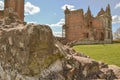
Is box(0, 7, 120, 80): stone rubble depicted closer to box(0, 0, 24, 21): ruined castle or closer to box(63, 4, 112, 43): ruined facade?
box(0, 0, 24, 21): ruined castle

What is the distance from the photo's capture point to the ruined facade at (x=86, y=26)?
2443 inches

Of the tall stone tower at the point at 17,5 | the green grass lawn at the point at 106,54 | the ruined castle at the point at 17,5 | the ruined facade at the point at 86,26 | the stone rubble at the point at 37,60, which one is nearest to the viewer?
the stone rubble at the point at 37,60

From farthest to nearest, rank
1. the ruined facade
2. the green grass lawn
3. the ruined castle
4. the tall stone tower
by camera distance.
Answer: the ruined facade → the tall stone tower → the ruined castle → the green grass lawn

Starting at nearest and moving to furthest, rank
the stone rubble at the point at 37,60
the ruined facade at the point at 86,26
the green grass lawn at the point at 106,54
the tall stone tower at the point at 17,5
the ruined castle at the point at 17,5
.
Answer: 1. the stone rubble at the point at 37,60
2. the green grass lawn at the point at 106,54
3. the ruined castle at the point at 17,5
4. the tall stone tower at the point at 17,5
5. the ruined facade at the point at 86,26

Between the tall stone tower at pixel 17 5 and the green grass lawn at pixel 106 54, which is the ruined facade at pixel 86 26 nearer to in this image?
the tall stone tower at pixel 17 5

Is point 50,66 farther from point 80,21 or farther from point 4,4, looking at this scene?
point 80,21

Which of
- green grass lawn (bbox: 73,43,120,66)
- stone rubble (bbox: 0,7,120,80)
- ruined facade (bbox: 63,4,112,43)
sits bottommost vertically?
green grass lawn (bbox: 73,43,120,66)

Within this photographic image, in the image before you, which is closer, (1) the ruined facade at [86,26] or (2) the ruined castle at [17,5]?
(2) the ruined castle at [17,5]

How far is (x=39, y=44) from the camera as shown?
279 inches

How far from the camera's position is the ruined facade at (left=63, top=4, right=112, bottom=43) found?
62062 mm

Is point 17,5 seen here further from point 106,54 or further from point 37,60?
point 37,60

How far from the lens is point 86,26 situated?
62.8 metres

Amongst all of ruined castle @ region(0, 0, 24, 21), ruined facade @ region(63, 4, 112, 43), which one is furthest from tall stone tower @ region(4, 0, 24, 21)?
ruined facade @ region(63, 4, 112, 43)

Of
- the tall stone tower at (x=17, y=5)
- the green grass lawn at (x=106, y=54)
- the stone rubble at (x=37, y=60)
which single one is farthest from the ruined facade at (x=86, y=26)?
the stone rubble at (x=37, y=60)
